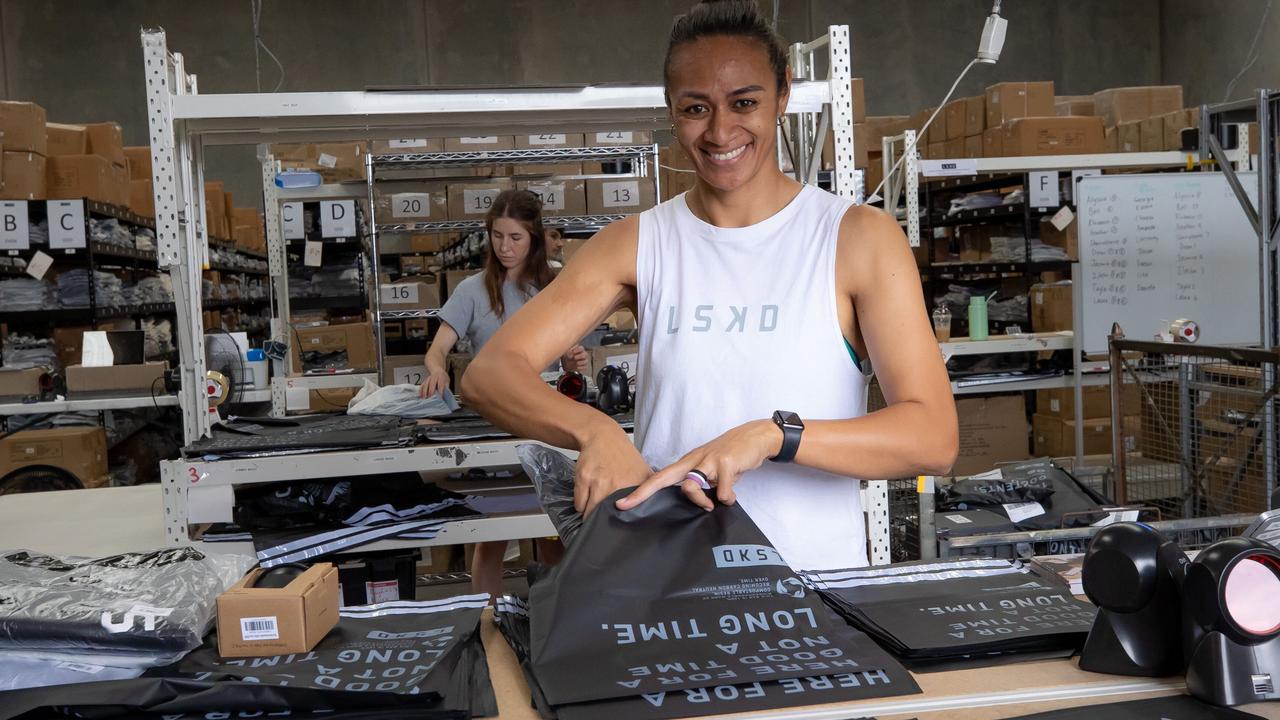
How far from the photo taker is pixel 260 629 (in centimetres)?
110

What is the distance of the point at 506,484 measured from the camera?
3199 mm

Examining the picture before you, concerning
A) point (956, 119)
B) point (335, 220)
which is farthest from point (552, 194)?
point (956, 119)

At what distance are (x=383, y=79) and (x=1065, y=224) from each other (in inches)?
320

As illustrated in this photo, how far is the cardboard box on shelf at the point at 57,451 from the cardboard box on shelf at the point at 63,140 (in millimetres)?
2455

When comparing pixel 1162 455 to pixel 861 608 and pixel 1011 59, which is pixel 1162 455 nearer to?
pixel 861 608

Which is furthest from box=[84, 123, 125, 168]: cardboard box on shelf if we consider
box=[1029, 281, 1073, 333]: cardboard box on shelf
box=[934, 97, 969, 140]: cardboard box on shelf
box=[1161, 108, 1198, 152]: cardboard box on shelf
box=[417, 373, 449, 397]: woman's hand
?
box=[1161, 108, 1198, 152]: cardboard box on shelf

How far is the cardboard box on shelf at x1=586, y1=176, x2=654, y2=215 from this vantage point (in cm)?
556

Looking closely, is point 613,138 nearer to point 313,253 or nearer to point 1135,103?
point 313,253

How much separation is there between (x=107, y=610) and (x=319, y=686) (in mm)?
270

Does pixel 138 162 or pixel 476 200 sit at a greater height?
pixel 138 162

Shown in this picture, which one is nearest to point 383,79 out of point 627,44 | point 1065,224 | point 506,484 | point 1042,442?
point 627,44

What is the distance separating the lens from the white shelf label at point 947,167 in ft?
19.9

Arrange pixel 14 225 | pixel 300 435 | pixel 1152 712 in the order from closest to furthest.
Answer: pixel 1152 712, pixel 300 435, pixel 14 225

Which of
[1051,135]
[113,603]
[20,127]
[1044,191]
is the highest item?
[20,127]
